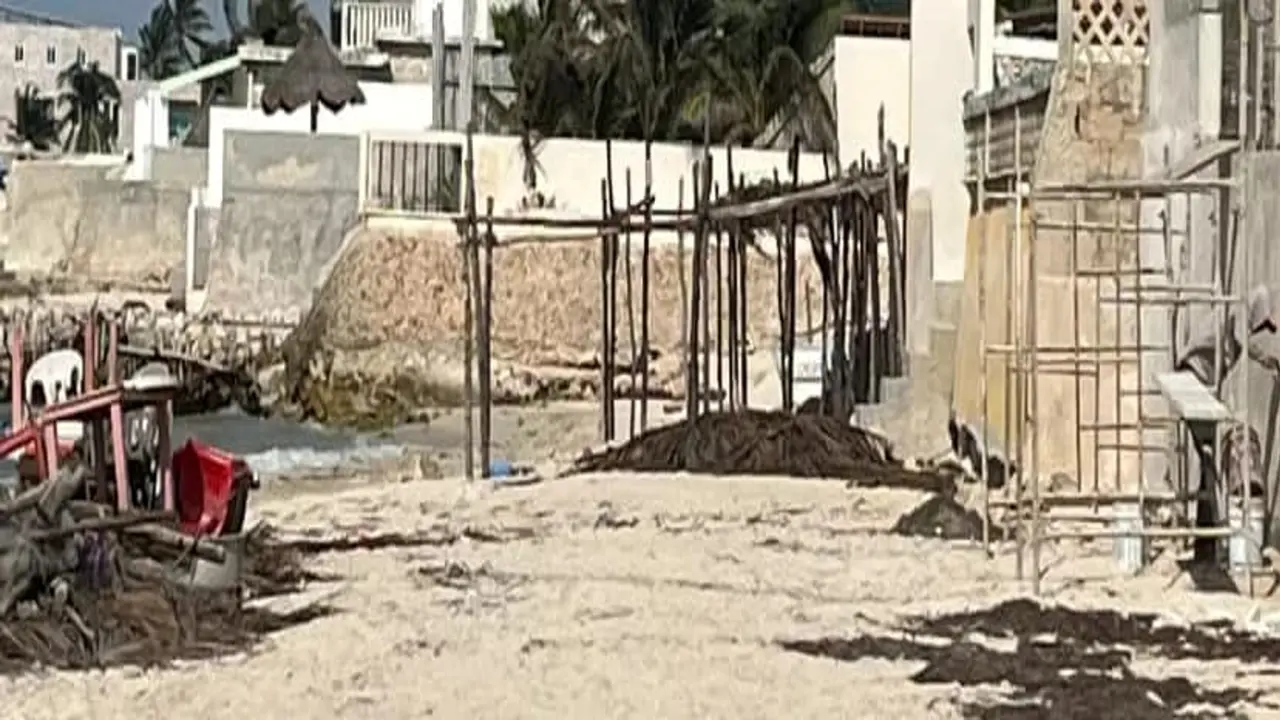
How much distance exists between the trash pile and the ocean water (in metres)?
15.6

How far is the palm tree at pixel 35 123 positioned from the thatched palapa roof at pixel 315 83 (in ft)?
145

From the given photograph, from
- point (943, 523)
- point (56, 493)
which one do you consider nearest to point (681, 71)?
point (943, 523)

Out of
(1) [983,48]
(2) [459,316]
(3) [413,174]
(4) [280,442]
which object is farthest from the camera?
(3) [413,174]

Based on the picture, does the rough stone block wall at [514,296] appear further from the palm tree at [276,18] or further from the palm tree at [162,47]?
the palm tree at [162,47]

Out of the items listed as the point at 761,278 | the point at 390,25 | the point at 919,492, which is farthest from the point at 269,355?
the point at 919,492

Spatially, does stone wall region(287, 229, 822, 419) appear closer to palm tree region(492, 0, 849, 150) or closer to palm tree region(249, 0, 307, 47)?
palm tree region(492, 0, 849, 150)

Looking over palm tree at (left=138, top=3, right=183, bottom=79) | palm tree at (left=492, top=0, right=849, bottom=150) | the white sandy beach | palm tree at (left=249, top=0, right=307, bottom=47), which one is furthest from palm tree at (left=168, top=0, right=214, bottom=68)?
the white sandy beach

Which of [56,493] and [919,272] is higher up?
[919,272]

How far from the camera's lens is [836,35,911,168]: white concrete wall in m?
32.9

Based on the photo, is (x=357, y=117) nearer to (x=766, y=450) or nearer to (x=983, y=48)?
(x=983, y=48)

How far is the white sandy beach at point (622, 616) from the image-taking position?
9406 millimetres

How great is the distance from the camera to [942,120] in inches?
819

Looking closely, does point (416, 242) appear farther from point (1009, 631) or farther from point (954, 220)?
point (1009, 631)

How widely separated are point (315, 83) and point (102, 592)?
1477 inches
